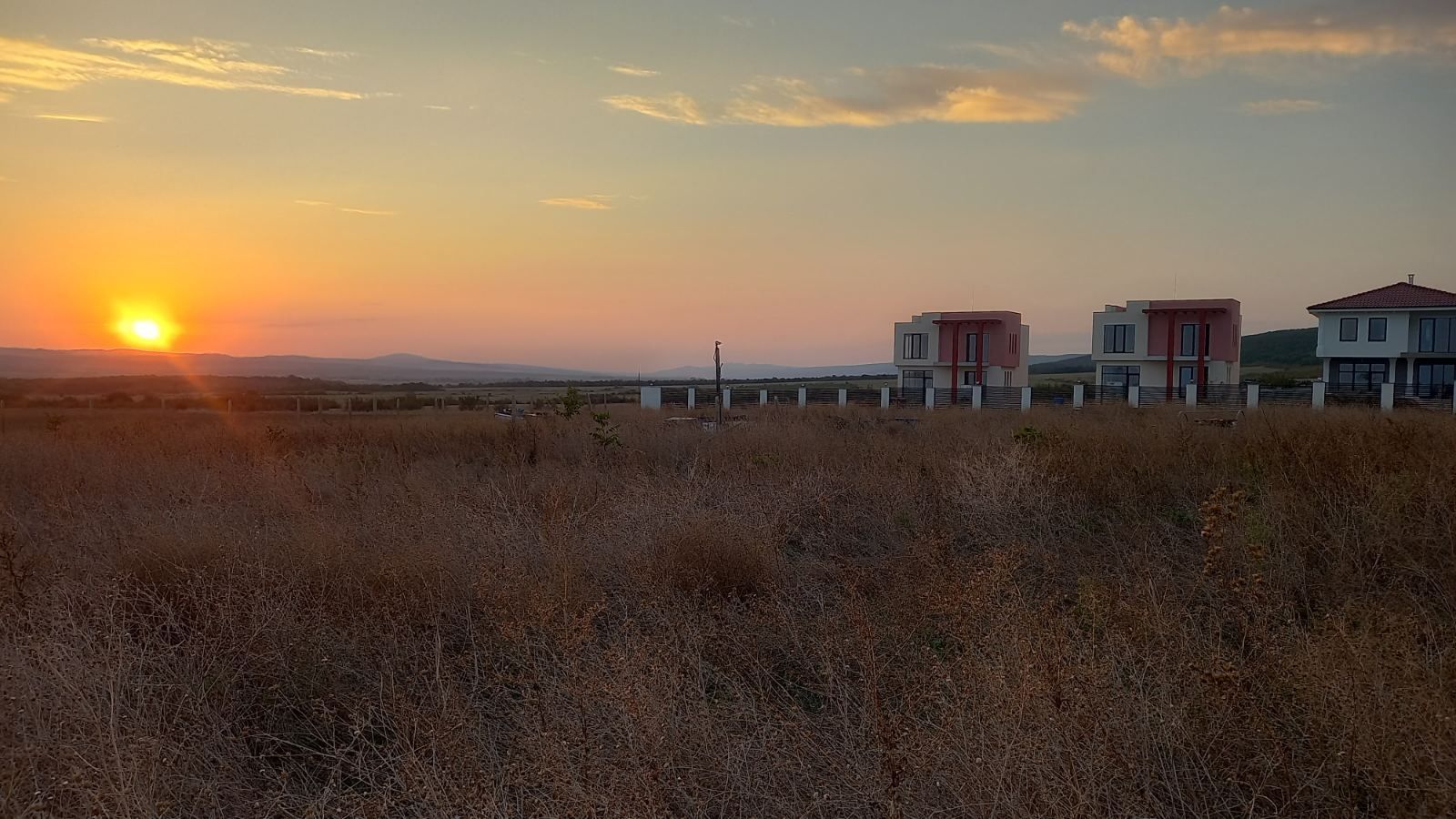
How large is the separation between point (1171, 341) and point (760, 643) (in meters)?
40.5

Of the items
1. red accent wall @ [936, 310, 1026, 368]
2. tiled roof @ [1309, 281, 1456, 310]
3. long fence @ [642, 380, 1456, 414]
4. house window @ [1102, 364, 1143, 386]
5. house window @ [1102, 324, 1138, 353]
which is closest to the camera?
long fence @ [642, 380, 1456, 414]

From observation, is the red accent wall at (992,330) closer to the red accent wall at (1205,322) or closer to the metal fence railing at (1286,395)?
the red accent wall at (1205,322)

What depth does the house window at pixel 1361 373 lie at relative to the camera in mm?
38281

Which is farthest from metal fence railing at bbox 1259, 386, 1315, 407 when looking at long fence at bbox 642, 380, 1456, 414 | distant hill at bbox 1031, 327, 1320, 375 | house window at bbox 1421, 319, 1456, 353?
distant hill at bbox 1031, 327, 1320, 375

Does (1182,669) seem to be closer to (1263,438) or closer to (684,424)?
(1263,438)

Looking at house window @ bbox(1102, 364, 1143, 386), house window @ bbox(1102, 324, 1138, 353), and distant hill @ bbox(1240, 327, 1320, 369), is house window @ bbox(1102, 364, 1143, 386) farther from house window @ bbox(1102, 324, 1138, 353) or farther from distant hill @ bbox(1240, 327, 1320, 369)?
distant hill @ bbox(1240, 327, 1320, 369)

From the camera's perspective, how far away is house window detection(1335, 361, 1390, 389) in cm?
3828

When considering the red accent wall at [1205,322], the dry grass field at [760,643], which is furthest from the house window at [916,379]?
the dry grass field at [760,643]

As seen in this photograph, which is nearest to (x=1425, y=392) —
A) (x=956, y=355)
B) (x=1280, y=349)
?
(x=956, y=355)

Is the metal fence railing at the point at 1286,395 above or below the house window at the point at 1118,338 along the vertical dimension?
below

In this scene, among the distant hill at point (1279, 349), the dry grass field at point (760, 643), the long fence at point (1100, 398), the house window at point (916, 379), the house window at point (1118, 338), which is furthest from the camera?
the distant hill at point (1279, 349)

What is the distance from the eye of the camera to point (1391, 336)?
37.4 m

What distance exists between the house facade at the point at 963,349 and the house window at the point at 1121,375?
4275 mm

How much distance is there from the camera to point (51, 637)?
158 inches
